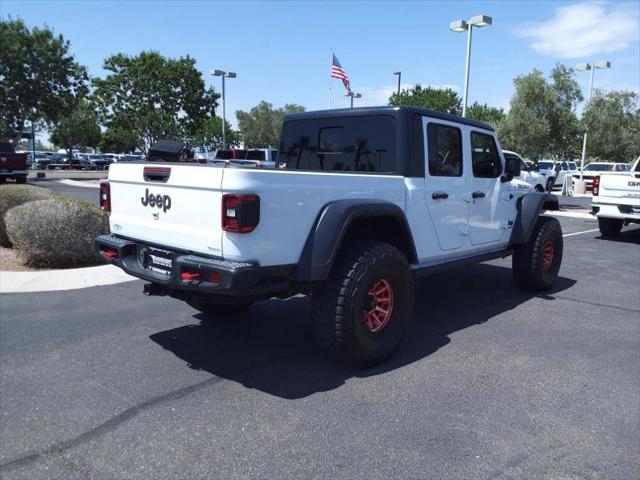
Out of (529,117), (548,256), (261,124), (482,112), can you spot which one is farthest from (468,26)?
(261,124)

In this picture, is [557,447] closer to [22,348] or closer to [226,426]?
[226,426]

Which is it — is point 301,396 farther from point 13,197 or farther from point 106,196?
point 13,197

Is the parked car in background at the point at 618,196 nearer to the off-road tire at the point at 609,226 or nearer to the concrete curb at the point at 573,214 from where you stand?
the off-road tire at the point at 609,226

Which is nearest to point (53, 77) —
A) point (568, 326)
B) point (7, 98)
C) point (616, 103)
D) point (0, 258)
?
point (7, 98)

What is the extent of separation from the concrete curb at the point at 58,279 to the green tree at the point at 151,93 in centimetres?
2510

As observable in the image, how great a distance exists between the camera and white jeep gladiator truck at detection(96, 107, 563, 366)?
338 centimetres

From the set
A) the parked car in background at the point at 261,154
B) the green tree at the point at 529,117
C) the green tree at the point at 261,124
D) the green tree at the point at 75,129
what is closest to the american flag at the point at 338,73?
the parked car in background at the point at 261,154

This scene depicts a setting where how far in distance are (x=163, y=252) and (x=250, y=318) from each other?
1696mm

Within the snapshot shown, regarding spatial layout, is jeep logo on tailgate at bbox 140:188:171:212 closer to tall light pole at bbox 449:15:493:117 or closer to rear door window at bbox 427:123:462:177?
rear door window at bbox 427:123:462:177

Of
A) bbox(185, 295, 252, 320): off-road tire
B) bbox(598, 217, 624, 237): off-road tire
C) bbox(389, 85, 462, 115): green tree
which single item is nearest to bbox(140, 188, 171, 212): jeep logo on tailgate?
bbox(185, 295, 252, 320): off-road tire

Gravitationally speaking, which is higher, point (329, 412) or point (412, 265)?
point (412, 265)

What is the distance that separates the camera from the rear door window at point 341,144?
14.9 ft

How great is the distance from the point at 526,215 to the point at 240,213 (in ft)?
13.4

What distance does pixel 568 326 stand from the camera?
17.3 feet
